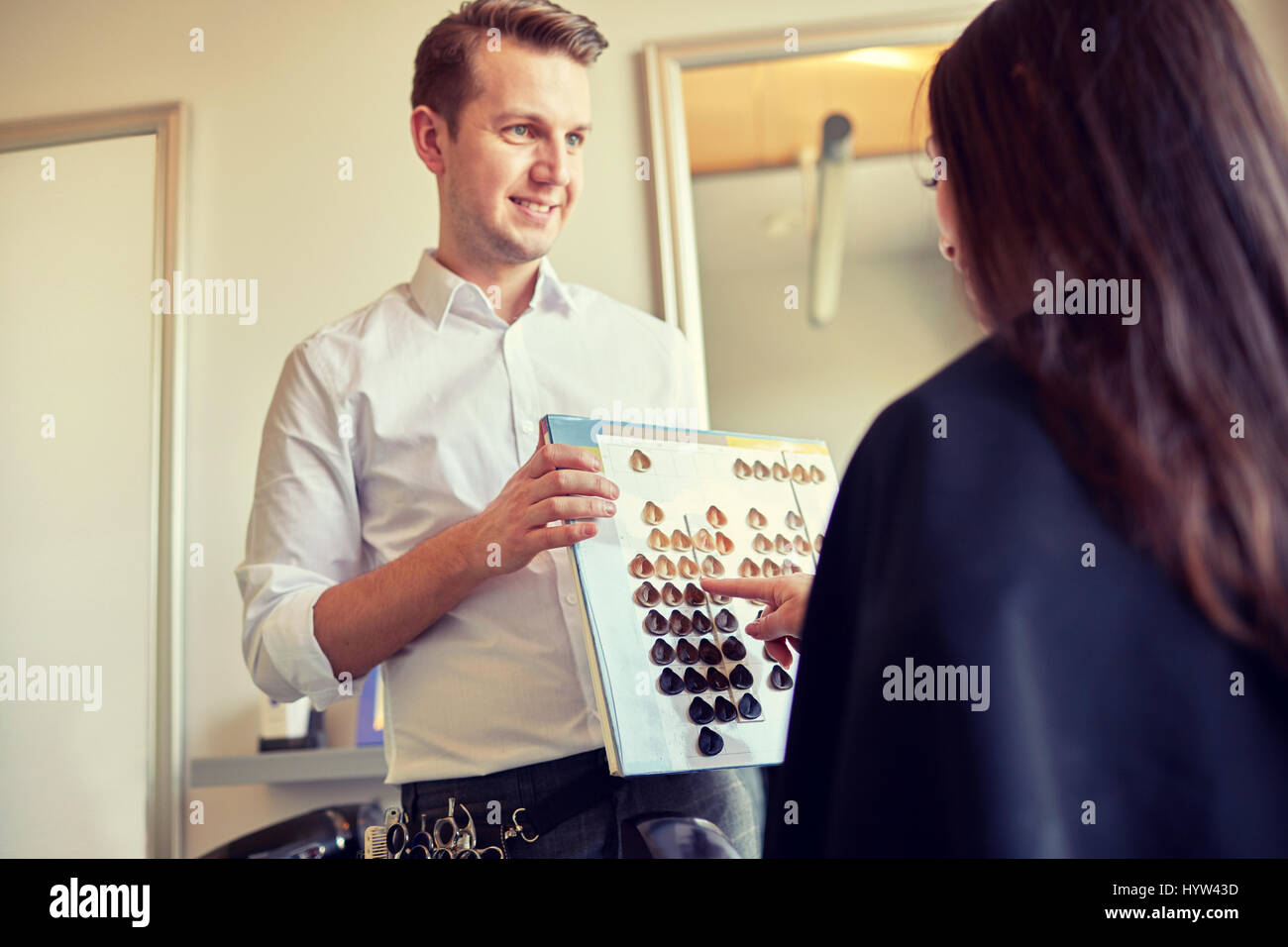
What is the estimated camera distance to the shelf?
4.93ft

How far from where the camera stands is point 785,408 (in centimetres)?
156

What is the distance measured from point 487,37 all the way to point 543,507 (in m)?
0.65

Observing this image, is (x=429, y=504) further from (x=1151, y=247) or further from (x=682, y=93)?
(x=682, y=93)

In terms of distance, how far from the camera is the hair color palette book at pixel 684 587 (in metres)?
0.90

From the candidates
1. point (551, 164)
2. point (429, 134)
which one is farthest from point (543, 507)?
point (429, 134)

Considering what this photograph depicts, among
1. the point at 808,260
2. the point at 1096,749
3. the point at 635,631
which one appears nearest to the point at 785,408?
the point at 808,260

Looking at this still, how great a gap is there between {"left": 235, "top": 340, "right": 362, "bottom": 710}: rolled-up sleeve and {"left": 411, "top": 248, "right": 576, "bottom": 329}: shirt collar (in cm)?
16

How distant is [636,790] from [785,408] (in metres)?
0.75

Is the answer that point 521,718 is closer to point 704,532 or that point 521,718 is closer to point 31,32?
point 704,532

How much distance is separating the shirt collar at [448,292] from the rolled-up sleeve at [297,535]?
0.16m

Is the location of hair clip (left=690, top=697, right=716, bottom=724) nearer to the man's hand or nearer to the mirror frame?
the man's hand

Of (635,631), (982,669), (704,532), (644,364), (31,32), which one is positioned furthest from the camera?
(31,32)

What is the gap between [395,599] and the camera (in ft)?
3.22

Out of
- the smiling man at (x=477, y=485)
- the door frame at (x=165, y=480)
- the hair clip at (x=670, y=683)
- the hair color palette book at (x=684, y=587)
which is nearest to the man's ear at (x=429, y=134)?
the smiling man at (x=477, y=485)
